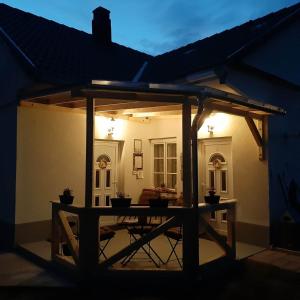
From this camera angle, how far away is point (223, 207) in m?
5.42

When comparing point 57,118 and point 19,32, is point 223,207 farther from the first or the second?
point 19,32

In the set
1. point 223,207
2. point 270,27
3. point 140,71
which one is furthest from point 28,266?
point 270,27

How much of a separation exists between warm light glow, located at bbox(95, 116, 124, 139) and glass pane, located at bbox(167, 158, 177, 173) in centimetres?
144

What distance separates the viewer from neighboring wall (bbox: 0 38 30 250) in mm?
6516

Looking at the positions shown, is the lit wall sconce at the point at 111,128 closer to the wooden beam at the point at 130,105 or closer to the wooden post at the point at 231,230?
the wooden beam at the point at 130,105

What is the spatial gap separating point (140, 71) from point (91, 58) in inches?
63.6

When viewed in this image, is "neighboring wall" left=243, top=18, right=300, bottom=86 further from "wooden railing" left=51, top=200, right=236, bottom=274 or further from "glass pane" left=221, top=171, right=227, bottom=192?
"wooden railing" left=51, top=200, right=236, bottom=274

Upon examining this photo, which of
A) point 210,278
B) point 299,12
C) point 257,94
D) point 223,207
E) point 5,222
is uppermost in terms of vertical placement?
point 299,12

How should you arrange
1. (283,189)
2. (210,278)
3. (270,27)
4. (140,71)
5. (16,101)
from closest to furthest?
(210,278) < (16,101) < (283,189) < (270,27) < (140,71)

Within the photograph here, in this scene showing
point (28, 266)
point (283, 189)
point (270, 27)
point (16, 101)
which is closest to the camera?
point (28, 266)

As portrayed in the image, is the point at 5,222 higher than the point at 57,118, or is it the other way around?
the point at 57,118

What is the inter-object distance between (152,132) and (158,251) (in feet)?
11.4

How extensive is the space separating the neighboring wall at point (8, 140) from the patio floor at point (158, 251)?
0.74m

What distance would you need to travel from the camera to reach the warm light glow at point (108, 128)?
748 centimetres
